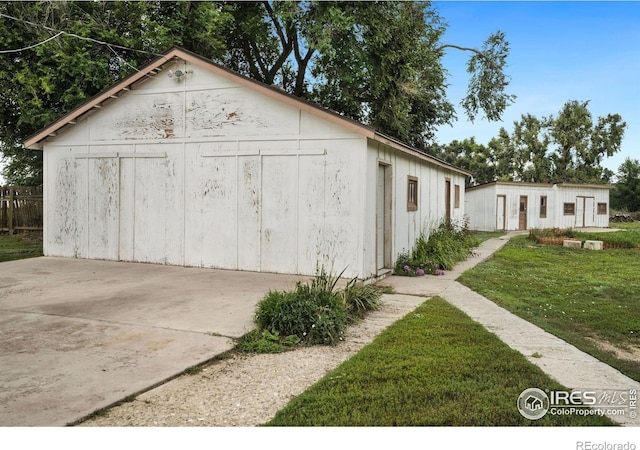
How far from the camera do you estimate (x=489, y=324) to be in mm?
6203

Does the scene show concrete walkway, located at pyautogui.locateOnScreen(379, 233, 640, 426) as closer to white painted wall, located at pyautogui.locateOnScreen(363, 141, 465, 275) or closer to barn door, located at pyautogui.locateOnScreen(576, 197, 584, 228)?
white painted wall, located at pyautogui.locateOnScreen(363, 141, 465, 275)

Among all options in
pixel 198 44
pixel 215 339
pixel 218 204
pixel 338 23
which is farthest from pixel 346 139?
pixel 198 44

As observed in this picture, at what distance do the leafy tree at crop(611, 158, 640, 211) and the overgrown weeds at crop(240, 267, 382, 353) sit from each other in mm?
46079

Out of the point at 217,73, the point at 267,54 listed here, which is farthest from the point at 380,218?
the point at 267,54

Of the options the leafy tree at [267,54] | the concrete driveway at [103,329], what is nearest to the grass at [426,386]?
the concrete driveway at [103,329]

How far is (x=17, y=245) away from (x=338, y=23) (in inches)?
476

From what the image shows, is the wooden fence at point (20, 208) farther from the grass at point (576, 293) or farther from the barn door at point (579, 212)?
the barn door at point (579, 212)

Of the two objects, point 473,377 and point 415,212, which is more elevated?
point 415,212

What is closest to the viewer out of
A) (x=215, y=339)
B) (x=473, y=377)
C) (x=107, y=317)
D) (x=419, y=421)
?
(x=419, y=421)

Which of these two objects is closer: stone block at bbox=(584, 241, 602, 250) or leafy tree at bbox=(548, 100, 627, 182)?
stone block at bbox=(584, 241, 602, 250)

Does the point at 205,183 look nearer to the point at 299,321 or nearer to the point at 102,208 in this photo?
the point at 102,208

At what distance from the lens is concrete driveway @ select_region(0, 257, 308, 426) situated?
3811 millimetres

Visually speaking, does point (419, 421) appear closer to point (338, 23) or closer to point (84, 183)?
point (84, 183)

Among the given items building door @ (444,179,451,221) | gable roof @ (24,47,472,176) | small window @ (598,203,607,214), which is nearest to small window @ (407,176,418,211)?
gable roof @ (24,47,472,176)
